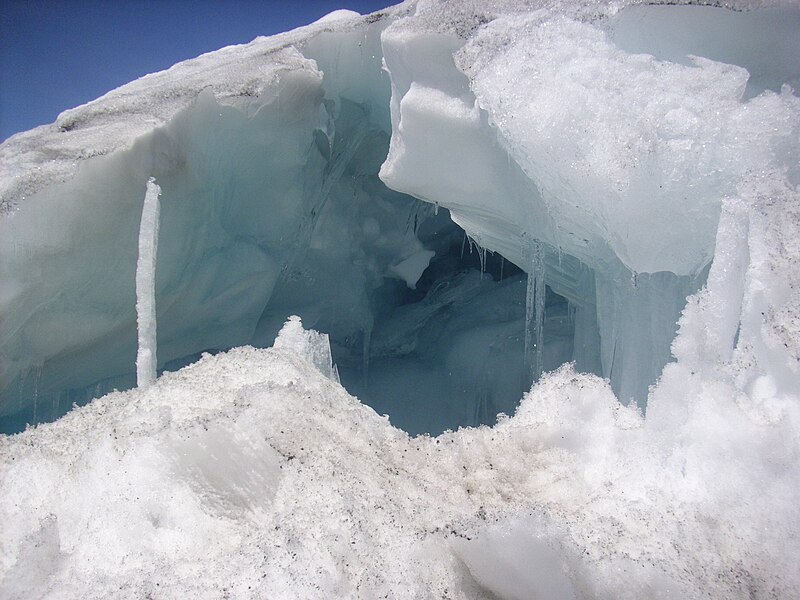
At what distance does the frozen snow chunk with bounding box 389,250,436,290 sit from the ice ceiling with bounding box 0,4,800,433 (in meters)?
0.02

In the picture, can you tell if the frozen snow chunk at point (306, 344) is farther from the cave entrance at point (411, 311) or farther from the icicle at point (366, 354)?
the icicle at point (366, 354)

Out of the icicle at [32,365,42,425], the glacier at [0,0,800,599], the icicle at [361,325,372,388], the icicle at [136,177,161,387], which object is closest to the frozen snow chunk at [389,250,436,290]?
the icicle at [361,325,372,388]

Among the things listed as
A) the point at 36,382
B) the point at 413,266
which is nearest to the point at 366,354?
the point at 413,266

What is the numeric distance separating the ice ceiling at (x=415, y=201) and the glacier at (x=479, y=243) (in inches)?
0.6

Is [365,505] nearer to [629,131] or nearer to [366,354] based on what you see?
[629,131]

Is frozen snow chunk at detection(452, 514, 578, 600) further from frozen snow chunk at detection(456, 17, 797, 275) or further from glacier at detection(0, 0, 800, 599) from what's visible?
frozen snow chunk at detection(456, 17, 797, 275)

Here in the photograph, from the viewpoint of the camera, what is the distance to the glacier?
4.53 feet

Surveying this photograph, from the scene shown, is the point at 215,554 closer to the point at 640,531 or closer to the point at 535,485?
the point at 535,485

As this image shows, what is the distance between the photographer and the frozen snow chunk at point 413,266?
460 cm

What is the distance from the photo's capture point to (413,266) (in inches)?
182

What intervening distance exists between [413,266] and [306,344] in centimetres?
208

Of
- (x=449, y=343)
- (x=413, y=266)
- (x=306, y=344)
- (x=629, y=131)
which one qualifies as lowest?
(x=449, y=343)

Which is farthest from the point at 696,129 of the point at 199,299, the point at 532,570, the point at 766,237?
the point at 199,299

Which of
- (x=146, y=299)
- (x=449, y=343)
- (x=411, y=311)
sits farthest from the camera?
(x=411, y=311)
